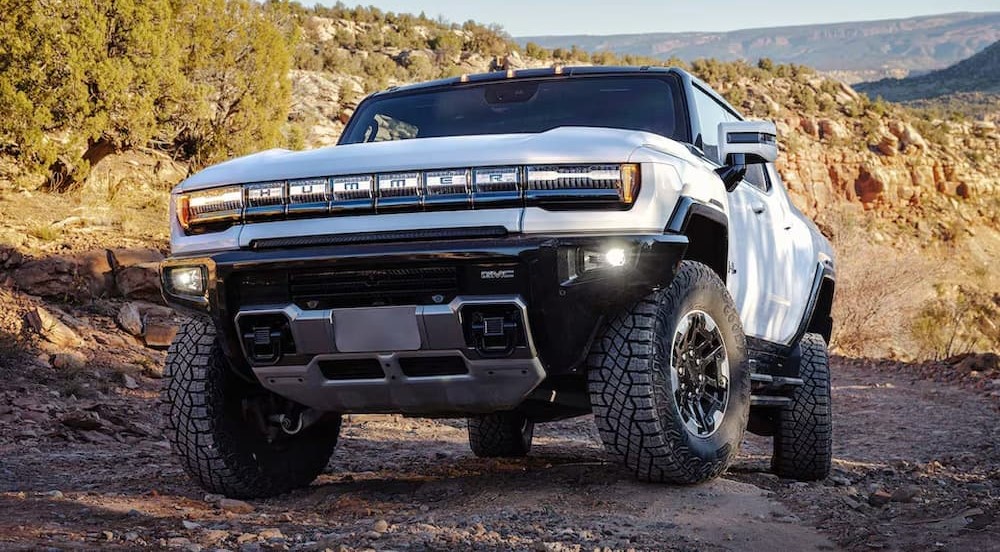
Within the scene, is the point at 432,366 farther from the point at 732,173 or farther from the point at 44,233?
the point at 44,233

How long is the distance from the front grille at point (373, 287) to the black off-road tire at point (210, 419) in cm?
66

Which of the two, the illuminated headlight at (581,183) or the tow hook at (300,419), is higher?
the illuminated headlight at (581,183)

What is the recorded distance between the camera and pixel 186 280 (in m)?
4.79

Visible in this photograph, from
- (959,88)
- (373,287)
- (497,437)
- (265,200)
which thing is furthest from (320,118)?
(959,88)

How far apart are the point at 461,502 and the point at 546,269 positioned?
4.04 feet

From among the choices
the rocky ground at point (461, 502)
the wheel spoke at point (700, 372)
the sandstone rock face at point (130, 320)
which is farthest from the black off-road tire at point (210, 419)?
the sandstone rock face at point (130, 320)

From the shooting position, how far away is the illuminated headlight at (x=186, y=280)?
15.6ft

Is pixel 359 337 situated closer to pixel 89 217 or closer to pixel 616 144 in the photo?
pixel 616 144

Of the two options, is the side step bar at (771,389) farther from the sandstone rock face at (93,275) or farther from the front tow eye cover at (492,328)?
the sandstone rock face at (93,275)

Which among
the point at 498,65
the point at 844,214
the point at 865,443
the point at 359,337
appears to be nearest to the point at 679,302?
the point at 359,337

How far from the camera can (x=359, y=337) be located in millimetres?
4445

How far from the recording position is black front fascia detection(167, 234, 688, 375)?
4246mm

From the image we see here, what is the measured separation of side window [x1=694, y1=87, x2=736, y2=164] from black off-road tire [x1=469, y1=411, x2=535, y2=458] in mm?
2269

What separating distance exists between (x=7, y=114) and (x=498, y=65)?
25.9 metres
